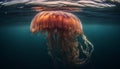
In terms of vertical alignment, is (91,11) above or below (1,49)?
above

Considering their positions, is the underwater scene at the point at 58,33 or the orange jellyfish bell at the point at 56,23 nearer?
the orange jellyfish bell at the point at 56,23

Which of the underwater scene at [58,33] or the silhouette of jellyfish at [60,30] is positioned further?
the underwater scene at [58,33]

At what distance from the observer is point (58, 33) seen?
15.5ft

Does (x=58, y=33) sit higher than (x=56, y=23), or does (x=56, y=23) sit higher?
(x=56, y=23)

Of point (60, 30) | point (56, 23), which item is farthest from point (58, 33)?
point (56, 23)

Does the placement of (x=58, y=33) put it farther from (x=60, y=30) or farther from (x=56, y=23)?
(x=56, y=23)

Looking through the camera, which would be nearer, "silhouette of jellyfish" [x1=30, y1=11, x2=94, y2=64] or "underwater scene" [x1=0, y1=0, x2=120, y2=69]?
"silhouette of jellyfish" [x1=30, y1=11, x2=94, y2=64]

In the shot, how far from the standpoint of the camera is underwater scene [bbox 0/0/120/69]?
480cm

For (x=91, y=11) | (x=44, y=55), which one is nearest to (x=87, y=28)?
(x=91, y=11)

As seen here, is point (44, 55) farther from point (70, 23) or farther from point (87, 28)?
point (70, 23)

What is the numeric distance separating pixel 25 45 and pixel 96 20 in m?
2.10

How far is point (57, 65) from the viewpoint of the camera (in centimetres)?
575

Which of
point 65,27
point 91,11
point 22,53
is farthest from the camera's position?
point 22,53

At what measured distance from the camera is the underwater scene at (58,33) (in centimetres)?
480
